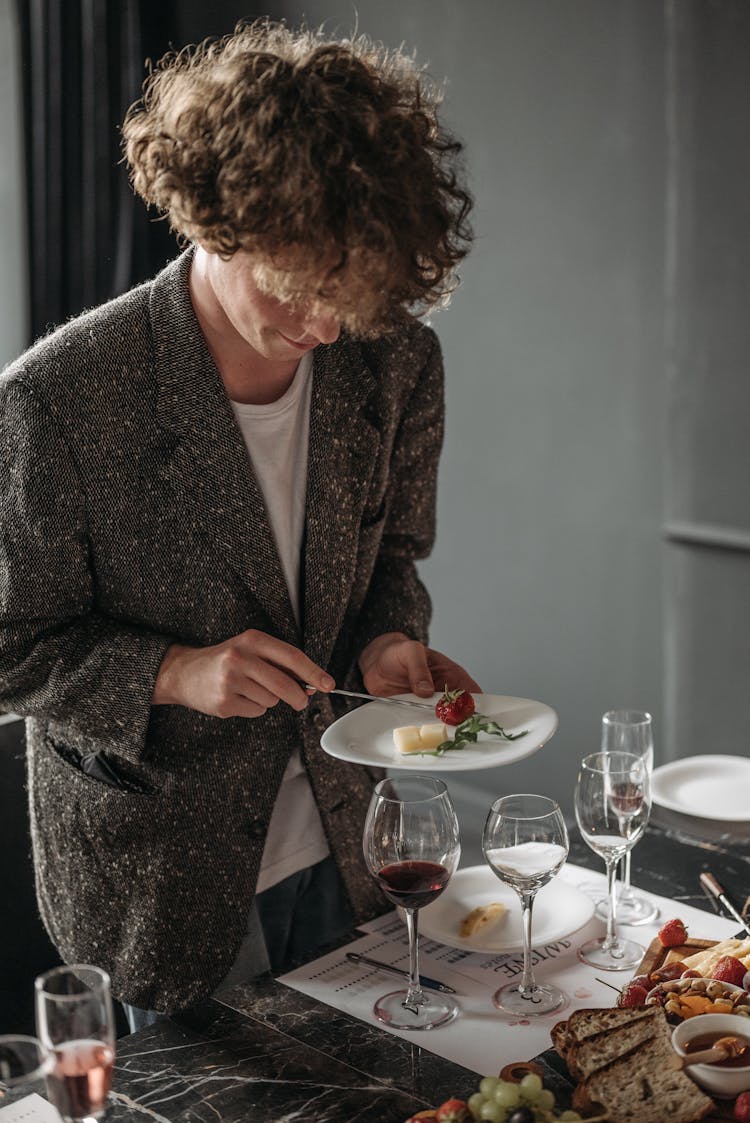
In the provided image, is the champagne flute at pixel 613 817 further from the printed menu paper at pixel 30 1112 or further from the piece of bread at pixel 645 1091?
the printed menu paper at pixel 30 1112

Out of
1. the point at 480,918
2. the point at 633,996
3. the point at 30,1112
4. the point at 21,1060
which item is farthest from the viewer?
the point at 480,918

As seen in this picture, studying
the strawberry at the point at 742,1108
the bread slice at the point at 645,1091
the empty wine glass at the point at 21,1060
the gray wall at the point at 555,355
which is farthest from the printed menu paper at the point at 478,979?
the gray wall at the point at 555,355

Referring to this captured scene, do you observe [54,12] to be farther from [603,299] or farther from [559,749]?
[559,749]

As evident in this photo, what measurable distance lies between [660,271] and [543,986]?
2.34 m

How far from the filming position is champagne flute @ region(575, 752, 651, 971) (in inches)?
61.9

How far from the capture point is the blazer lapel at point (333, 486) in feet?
5.88

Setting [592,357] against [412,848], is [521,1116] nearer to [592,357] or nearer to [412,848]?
[412,848]

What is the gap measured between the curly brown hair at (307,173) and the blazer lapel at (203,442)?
8.8 inches

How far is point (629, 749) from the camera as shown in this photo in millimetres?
1887

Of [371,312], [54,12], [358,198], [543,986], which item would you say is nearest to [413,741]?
[543,986]

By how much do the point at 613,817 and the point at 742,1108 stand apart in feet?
1.43

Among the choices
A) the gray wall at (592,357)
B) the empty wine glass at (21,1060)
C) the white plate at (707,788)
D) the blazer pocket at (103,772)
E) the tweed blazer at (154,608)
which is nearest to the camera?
the empty wine glass at (21,1060)

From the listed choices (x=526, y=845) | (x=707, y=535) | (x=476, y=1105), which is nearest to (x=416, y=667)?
(x=526, y=845)

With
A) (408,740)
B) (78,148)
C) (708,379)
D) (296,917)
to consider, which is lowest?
(296,917)
